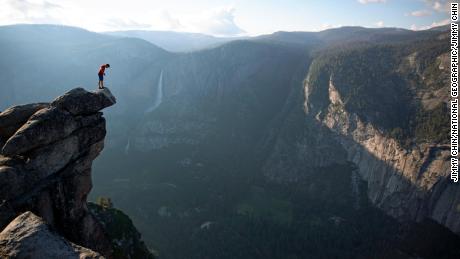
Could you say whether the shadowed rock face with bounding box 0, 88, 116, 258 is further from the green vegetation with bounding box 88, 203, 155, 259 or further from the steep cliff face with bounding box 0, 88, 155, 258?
the green vegetation with bounding box 88, 203, 155, 259

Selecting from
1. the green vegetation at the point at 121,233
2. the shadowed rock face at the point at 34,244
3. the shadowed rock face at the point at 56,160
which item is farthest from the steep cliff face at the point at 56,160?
the green vegetation at the point at 121,233

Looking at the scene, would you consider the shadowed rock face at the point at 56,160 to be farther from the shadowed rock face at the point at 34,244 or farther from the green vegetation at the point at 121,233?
the green vegetation at the point at 121,233

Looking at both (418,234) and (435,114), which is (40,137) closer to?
(418,234)

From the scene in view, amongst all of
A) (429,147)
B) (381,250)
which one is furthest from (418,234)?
(429,147)

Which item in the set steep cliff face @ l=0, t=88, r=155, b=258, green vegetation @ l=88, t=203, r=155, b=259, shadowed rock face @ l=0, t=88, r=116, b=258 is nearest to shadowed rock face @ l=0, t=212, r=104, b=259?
shadowed rock face @ l=0, t=88, r=116, b=258

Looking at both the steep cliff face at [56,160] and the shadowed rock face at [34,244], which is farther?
the steep cliff face at [56,160]
